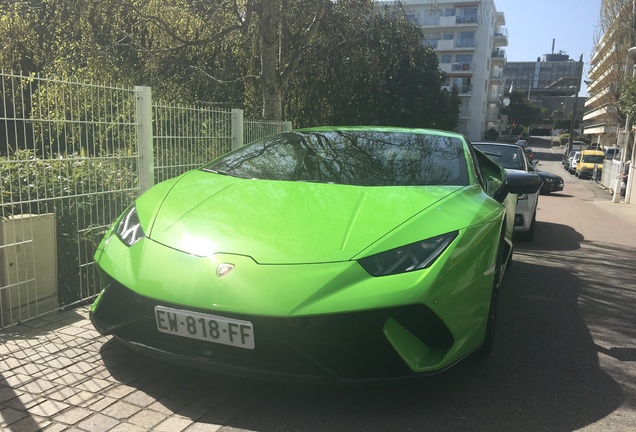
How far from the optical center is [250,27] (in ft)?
34.6

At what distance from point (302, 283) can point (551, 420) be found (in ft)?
4.77

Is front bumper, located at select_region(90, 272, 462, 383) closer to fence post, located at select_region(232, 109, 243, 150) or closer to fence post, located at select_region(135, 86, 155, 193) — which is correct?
fence post, located at select_region(135, 86, 155, 193)

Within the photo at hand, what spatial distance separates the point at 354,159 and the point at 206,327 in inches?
68.3

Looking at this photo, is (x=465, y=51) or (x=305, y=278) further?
(x=465, y=51)

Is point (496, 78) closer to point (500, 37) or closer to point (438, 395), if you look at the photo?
point (500, 37)

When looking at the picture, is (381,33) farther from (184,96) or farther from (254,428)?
(254,428)

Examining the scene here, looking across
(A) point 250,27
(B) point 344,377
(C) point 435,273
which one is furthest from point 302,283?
(A) point 250,27

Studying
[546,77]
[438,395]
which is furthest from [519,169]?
[546,77]

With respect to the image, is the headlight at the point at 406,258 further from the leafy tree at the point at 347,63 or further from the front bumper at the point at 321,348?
the leafy tree at the point at 347,63

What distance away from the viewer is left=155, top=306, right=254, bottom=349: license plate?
228 centimetres

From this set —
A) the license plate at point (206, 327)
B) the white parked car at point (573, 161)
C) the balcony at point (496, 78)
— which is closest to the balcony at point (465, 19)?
the balcony at point (496, 78)

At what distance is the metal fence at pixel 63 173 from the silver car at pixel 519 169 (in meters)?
4.96

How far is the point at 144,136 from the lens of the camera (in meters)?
4.53

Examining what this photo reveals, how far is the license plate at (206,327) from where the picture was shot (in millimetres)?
2281
